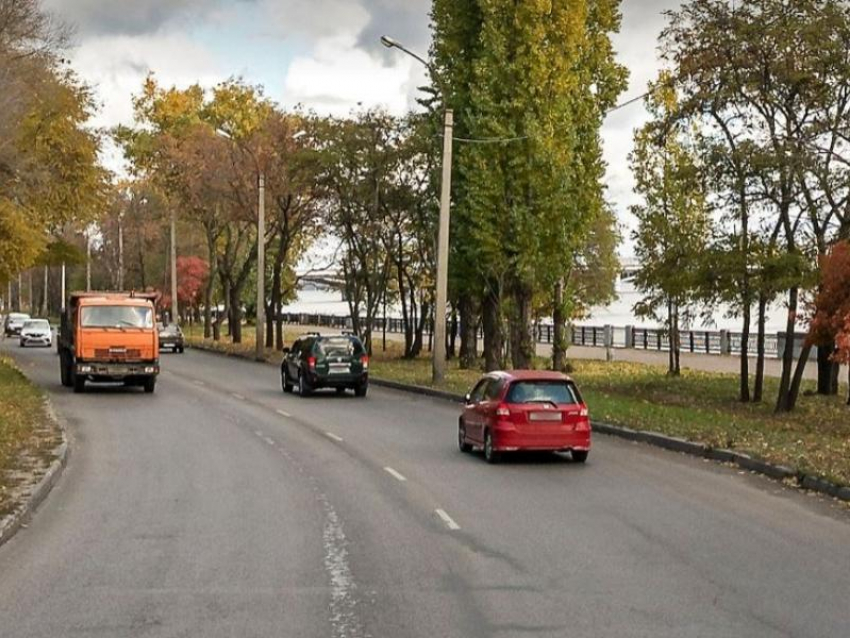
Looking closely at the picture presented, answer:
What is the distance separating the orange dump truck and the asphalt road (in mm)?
13662

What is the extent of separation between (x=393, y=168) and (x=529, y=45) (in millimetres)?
14697

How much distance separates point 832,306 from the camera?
1173 inches

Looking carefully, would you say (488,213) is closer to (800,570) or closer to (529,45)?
(529,45)

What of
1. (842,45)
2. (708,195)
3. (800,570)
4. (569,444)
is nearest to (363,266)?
(708,195)

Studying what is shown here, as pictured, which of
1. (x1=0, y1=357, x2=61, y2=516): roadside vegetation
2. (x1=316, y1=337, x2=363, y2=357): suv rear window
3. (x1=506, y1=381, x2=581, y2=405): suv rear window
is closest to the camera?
(x1=0, y1=357, x2=61, y2=516): roadside vegetation

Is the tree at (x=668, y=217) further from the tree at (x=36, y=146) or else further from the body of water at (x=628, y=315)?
the tree at (x=36, y=146)

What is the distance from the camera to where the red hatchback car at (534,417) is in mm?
20375

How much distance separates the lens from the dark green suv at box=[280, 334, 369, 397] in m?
36.3

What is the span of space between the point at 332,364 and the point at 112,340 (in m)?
6.01

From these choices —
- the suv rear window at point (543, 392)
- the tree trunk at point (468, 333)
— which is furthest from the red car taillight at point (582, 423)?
the tree trunk at point (468, 333)

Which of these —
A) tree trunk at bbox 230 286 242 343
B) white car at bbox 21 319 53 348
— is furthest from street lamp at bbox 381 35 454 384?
white car at bbox 21 319 53 348

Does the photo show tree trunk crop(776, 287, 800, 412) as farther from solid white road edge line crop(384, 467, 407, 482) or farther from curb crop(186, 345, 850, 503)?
solid white road edge line crop(384, 467, 407, 482)

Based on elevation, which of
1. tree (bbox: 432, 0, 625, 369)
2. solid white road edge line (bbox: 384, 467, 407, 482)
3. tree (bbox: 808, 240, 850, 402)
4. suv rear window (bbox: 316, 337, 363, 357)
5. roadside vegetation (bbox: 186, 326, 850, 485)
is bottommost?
solid white road edge line (bbox: 384, 467, 407, 482)

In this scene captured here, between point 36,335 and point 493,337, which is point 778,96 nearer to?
point 493,337
